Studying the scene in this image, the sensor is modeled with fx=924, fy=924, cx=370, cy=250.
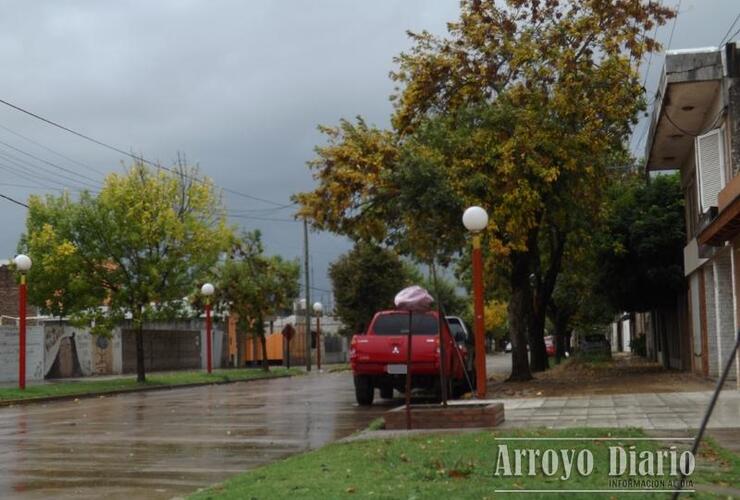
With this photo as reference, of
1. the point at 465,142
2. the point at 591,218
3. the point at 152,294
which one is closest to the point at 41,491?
the point at 465,142

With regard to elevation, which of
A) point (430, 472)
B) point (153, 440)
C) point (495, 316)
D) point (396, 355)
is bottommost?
point (153, 440)

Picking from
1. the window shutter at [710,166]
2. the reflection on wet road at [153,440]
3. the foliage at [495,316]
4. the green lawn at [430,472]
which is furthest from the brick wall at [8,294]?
the foliage at [495,316]

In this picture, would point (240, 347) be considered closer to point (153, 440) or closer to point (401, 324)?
point (401, 324)

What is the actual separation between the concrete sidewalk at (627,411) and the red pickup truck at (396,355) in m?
1.80

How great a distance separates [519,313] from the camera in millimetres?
24875

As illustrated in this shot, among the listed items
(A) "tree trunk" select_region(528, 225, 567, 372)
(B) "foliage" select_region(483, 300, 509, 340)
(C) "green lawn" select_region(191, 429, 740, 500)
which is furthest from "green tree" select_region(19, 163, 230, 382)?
(B) "foliage" select_region(483, 300, 509, 340)

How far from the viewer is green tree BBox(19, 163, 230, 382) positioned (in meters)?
30.6

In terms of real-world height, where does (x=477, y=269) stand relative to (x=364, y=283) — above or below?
below

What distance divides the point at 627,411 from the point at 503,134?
30.1 ft

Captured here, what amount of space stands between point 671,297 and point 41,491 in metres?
23.9

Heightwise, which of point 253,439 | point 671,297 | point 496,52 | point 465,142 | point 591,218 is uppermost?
point 496,52

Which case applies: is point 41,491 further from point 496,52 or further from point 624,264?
point 624,264

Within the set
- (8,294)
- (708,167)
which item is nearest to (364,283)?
(8,294)

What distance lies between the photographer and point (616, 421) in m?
12.7
